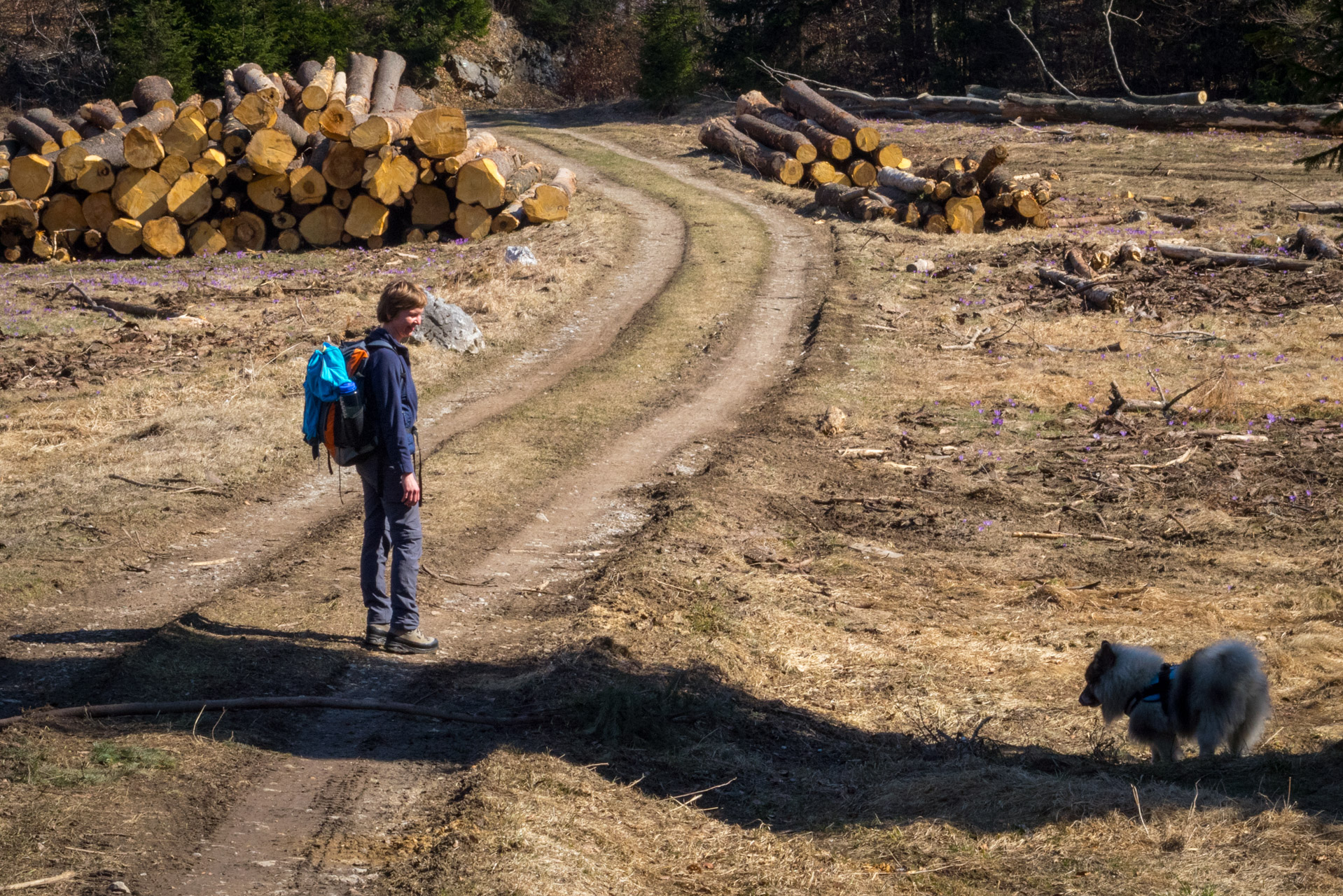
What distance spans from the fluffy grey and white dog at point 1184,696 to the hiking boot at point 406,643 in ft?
13.1

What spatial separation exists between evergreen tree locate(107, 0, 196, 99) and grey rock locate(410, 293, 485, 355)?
64.8 ft

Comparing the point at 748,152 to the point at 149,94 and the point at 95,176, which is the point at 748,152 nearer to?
the point at 149,94

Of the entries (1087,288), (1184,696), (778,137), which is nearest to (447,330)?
(1087,288)

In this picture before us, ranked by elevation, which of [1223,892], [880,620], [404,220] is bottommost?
[880,620]

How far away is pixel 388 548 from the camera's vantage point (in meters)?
6.52

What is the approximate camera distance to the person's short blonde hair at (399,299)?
19.9 feet

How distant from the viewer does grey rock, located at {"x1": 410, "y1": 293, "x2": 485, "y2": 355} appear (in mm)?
14023

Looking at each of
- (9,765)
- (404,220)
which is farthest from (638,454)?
(404,220)

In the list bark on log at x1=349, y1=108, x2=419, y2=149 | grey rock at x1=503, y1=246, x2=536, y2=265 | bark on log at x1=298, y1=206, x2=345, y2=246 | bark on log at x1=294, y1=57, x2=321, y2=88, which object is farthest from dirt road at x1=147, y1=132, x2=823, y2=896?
bark on log at x1=294, y1=57, x2=321, y2=88

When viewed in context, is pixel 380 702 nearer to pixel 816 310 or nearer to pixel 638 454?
pixel 638 454

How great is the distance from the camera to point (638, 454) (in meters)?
10.9

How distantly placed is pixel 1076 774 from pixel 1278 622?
3354mm

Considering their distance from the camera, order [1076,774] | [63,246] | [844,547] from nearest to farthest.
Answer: [1076,774], [844,547], [63,246]

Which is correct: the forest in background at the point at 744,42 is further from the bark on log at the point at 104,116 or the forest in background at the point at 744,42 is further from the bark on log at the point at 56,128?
the bark on log at the point at 104,116
